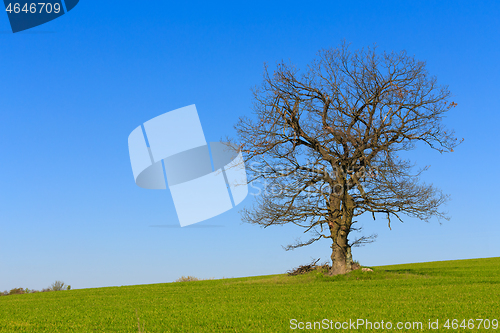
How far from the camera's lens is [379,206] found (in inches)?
907

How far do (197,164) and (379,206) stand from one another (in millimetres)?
11179

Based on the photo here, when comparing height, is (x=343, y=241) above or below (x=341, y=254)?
above

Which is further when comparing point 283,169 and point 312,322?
point 283,169

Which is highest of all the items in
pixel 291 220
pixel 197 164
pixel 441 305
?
pixel 197 164

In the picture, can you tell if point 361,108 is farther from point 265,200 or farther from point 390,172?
point 265,200

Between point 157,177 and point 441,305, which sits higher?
point 157,177

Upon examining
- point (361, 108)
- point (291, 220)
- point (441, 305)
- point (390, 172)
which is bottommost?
point (441, 305)

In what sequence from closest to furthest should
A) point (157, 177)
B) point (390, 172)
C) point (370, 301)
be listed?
point (370, 301)
point (390, 172)
point (157, 177)

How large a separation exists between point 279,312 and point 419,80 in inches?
738

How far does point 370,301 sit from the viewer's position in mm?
12047

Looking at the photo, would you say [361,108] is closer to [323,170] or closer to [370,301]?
[323,170]

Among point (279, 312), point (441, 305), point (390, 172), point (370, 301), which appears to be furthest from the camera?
point (390, 172)

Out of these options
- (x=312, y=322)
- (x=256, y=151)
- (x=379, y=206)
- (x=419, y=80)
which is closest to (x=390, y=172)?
(x=379, y=206)

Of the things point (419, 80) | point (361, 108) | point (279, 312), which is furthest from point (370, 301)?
point (419, 80)
